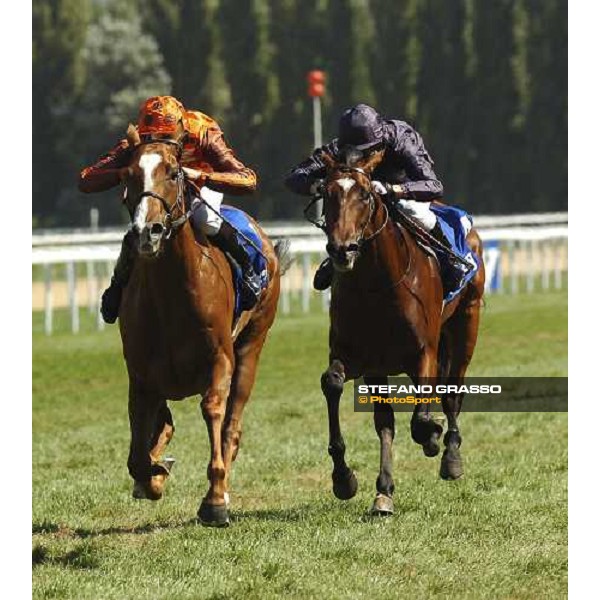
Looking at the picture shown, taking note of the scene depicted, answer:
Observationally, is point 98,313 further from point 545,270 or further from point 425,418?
point 425,418

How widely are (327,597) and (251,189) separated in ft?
6.33

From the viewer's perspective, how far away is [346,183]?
6750 millimetres

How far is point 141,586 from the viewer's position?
6.05 m

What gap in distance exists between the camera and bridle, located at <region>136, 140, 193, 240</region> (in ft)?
20.0

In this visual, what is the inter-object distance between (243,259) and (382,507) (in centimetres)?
132

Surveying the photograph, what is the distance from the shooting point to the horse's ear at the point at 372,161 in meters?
6.95

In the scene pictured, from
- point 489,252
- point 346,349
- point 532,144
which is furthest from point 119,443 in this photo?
point 532,144

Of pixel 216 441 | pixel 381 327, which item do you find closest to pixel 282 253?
pixel 381 327

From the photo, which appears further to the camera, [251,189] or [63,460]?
[63,460]

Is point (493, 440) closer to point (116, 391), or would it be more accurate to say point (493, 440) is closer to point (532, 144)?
point (116, 391)

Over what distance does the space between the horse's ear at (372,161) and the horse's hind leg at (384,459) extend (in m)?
1.17

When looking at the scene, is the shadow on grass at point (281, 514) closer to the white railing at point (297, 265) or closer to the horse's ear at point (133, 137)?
the horse's ear at point (133, 137)

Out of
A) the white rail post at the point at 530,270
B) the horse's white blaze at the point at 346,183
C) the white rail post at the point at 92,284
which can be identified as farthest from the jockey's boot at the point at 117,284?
the white rail post at the point at 530,270
